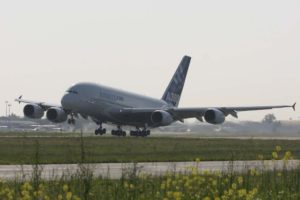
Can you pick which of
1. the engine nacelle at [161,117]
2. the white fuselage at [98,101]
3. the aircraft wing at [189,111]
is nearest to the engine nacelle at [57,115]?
the white fuselage at [98,101]

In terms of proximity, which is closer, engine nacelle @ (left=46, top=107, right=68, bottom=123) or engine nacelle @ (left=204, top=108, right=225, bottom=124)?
engine nacelle @ (left=204, top=108, right=225, bottom=124)

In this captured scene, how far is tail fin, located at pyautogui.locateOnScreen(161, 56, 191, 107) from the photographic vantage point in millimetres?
78562

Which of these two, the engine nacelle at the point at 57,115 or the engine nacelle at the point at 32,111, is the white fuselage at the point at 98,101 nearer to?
the engine nacelle at the point at 57,115

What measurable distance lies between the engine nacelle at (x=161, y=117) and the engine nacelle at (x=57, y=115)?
8.92 metres

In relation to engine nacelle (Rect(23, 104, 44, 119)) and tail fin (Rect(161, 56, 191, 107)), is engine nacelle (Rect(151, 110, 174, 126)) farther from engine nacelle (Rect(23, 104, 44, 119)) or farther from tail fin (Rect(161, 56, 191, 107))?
engine nacelle (Rect(23, 104, 44, 119))

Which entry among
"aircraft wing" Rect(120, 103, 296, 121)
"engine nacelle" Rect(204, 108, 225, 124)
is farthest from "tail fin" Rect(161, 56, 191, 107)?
"engine nacelle" Rect(204, 108, 225, 124)

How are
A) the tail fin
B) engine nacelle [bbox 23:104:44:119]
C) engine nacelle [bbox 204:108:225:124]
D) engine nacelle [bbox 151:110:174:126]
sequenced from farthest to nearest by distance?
the tail fin
engine nacelle [bbox 23:104:44:119]
engine nacelle [bbox 151:110:174:126]
engine nacelle [bbox 204:108:225:124]

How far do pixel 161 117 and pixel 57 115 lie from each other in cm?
1048

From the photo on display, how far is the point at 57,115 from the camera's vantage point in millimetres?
68750

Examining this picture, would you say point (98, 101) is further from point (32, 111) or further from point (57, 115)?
point (32, 111)

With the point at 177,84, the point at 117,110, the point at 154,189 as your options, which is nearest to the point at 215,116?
the point at 117,110

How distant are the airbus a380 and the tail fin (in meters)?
2.81

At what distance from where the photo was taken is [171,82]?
7894cm

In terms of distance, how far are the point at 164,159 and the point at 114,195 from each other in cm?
1741
